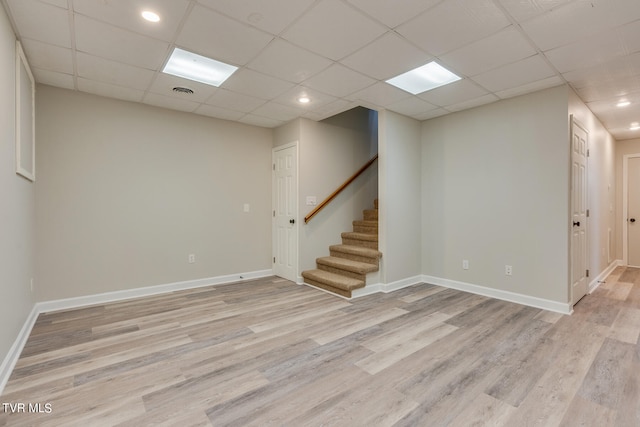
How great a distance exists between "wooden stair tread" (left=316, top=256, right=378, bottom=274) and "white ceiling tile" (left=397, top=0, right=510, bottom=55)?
2.72 meters

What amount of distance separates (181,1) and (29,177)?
2.37 m

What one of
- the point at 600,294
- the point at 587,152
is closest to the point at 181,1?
the point at 587,152

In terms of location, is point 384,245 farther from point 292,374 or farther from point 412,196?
point 292,374

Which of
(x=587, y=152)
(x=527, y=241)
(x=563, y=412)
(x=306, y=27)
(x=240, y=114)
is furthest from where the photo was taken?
(x=240, y=114)

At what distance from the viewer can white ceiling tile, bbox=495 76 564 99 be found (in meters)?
3.24

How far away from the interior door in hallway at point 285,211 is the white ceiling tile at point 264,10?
8.22 feet

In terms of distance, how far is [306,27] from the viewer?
2.36m

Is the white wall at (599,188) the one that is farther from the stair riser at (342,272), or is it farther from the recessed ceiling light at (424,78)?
the stair riser at (342,272)

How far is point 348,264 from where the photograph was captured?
4387 mm

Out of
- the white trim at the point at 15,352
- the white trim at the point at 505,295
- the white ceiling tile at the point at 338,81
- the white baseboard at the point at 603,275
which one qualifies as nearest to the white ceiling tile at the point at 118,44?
the white ceiling tile at the point at 338,81

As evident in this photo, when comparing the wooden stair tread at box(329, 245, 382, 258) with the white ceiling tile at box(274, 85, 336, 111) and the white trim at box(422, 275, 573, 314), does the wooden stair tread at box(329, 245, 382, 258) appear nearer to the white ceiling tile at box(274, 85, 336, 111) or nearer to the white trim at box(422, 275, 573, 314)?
the white trim at box(422, 275, 573, 314)

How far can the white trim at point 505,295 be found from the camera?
341 centimetres

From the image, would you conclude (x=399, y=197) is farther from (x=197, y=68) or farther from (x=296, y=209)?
(x=197, y=68)

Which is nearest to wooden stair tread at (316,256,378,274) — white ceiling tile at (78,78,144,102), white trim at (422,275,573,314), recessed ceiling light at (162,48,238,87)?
Result: white trim at (422,275,573,314)
